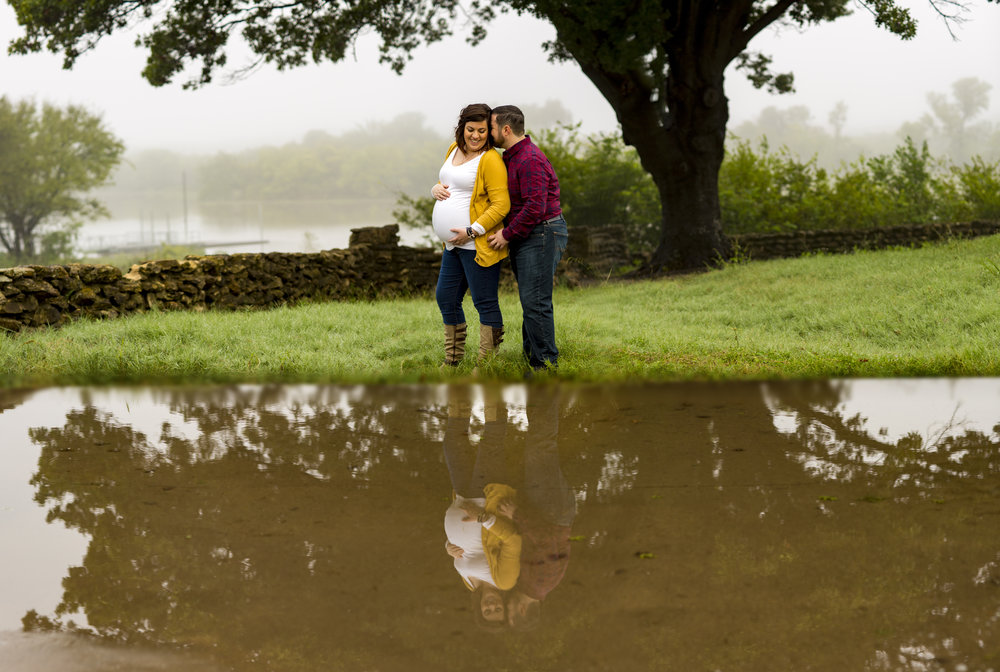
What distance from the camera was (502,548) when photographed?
2.89m

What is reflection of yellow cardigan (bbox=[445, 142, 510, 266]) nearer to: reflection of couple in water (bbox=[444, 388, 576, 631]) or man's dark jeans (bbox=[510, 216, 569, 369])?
man's dark jeans (bbox=[510, 216, 569, 369])

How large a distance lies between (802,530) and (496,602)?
1.24 meters

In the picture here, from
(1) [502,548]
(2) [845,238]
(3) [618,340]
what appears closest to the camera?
(1) [502,548]

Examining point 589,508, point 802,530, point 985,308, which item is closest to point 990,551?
point 802,530

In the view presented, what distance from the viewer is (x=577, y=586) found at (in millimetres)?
2592

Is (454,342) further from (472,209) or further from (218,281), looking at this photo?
(218,281)

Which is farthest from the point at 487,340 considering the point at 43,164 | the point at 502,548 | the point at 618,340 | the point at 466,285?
the point at 43,164

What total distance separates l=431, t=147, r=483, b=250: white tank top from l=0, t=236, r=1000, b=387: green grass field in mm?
1068

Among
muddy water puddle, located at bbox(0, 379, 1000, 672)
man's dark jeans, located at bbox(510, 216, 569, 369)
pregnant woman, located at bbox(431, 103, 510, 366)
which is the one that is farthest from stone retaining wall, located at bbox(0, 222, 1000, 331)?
man's dark jeans, located at bbox(510, 216, 569, 369)

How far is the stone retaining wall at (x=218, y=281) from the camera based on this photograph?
816 centimetres

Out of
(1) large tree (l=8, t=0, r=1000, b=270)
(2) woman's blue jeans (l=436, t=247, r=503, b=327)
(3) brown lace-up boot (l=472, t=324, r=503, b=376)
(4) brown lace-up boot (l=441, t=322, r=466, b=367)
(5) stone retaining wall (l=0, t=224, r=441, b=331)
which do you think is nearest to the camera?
(2) woman's blue jeans (l=436, t=247, r=503, b=327)

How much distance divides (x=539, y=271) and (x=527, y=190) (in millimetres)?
598

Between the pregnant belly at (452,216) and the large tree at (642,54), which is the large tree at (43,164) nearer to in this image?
the large tree at (642,54)

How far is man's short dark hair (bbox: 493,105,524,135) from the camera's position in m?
5.82
